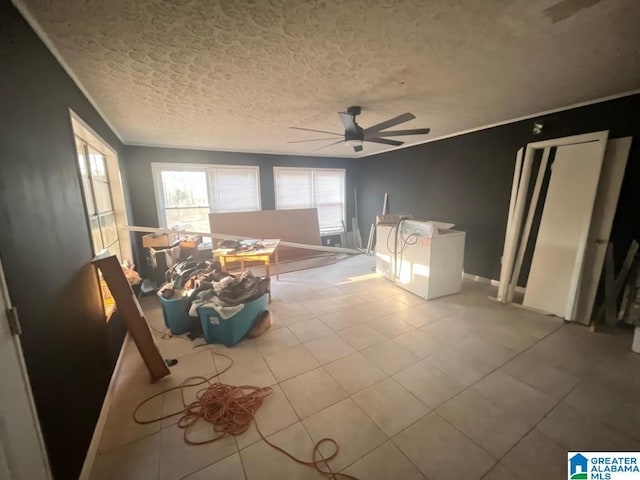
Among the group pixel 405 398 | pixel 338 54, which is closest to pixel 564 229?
pixel 405 398

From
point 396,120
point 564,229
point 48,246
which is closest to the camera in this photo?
point 48,246

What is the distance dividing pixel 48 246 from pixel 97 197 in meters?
1.68

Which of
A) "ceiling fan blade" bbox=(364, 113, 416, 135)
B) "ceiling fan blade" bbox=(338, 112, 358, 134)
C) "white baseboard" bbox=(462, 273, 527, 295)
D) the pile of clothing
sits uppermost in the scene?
"ceiling fan blade" bbox=(338, 112, 358, 134)

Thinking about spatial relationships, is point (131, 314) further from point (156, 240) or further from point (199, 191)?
point (199, 191)

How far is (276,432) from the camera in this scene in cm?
152

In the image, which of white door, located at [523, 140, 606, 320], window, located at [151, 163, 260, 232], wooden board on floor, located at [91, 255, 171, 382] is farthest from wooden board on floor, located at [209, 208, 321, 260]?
white door, located at [523, 140, 606, 320]

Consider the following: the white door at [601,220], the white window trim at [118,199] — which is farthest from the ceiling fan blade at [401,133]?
the white window trim at [118,199]

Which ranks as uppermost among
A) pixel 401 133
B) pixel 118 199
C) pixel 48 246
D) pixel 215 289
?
pixel 401 133

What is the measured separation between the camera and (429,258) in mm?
3201

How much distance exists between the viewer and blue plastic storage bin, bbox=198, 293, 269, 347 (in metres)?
2.37

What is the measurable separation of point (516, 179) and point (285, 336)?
3.47 m

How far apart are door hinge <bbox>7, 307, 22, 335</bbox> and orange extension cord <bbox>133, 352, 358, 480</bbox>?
44.2 inches

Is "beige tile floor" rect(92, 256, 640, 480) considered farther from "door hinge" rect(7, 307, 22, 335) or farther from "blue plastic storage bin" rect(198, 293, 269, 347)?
"door hinge" rect(7, 307, 22, 335)

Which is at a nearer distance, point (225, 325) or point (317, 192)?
point (225, 325)
